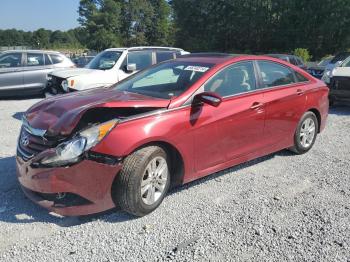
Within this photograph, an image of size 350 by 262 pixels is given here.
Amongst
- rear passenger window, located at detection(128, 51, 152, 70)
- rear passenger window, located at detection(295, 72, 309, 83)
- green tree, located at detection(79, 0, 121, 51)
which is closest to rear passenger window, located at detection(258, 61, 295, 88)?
rear passenger window, located at detection(295, 72, 309, 83)

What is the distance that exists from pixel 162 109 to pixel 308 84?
2888 millimetres

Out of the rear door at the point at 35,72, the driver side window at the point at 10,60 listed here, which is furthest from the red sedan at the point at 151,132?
the driver side window at the point at 10,60

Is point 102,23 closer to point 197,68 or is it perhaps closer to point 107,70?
point 107,70

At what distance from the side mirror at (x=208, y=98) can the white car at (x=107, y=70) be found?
16.3ft

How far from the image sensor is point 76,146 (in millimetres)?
3453

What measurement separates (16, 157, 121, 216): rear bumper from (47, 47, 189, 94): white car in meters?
5.21

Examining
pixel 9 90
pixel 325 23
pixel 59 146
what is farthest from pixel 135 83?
pixel 325 23

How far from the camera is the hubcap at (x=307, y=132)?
18.9ft

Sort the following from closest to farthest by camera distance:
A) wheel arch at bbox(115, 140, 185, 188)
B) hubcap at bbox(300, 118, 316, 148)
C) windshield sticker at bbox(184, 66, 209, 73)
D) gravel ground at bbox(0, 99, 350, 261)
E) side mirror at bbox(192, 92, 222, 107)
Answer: gravel ground at bbox(0, 99, 350, 261) → wheel arch at bbox(115, 140, 185, 188) → side mirror at bbox(192, 92, 222, 107) → windshield sticker at bbox(184, 66, 209, 73) → hubcap at bbox(300, 118, 316, 148)

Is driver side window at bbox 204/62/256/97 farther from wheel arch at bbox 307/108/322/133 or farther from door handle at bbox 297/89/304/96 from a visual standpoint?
wheel arch at bbox 307/108/322/133

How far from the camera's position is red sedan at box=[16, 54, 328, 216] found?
11.4 ft

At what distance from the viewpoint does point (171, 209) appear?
3994 millimetres

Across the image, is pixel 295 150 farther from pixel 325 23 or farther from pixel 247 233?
pixel 325 23

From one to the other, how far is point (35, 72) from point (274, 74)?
851 cm
